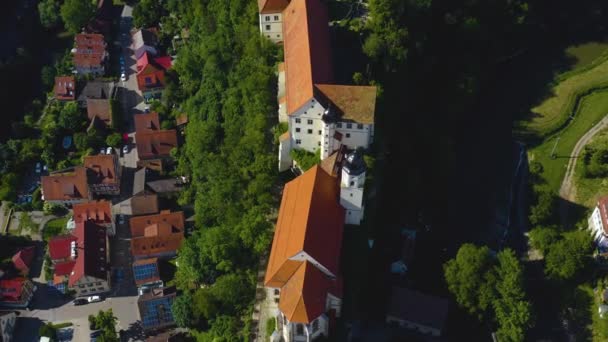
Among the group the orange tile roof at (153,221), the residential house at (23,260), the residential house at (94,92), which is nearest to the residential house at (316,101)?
the orange tile roof at (153,221)

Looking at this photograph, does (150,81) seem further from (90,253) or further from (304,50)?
(304,50)

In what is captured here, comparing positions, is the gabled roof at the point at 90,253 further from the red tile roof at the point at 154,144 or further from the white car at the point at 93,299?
the red tile roof at the point at 154,144

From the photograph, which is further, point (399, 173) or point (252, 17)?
point (252, 17)

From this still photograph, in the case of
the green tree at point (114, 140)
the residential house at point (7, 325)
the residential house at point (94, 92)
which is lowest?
the residential house at point (7, 325)

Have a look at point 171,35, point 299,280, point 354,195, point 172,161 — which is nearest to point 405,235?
point 354,195

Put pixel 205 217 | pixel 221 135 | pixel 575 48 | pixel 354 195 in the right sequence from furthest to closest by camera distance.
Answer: pixel 575 48 < pixel 221 135 < pixel 205 217 < pixel 354 195

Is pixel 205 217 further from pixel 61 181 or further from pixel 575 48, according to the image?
pixel 575 48

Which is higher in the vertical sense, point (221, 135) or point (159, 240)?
point (221, 135)
